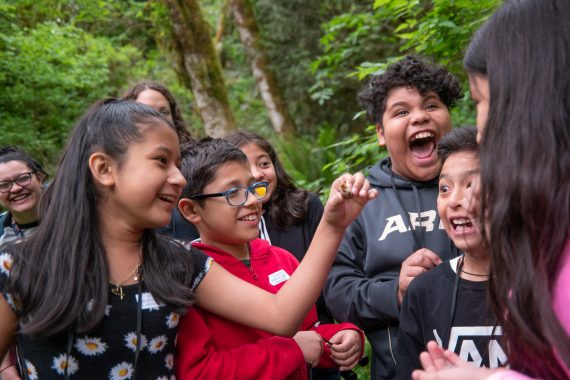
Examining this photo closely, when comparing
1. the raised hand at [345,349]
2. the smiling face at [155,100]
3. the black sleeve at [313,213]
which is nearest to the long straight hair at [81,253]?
the raised hand at [345,349]

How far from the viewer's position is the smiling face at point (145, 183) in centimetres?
204

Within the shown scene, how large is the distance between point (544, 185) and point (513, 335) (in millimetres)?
414

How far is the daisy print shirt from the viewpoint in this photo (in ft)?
6.21

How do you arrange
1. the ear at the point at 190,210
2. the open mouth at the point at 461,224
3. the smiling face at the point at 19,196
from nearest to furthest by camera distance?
the open mouth at the point at 461,224, the ear at the point at 190,210, the smiling face at the point at 19,196

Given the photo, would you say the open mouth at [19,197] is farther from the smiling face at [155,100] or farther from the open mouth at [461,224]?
the open mouth at [461,224]

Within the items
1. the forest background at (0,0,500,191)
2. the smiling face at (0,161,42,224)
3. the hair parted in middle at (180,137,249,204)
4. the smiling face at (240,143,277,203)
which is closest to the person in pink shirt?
the hair parted in middle at (180,137,249,204)

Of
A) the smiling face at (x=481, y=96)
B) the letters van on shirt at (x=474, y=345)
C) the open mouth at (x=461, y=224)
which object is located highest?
the smiling face at (x=481, y=96)

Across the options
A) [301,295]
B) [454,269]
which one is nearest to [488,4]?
[454,269]

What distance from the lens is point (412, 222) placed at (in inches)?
106

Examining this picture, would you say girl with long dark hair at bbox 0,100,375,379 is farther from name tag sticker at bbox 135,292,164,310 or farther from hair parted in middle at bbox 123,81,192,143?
hair parted in middle at bbox 123,81,192,143

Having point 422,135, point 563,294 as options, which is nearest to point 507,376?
point 563,294

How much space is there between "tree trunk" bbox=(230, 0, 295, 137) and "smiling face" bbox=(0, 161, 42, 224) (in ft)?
23.5

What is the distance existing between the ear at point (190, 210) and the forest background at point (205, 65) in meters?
4.92

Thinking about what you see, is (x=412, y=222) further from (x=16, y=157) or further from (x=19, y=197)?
(x=16, y=157)
